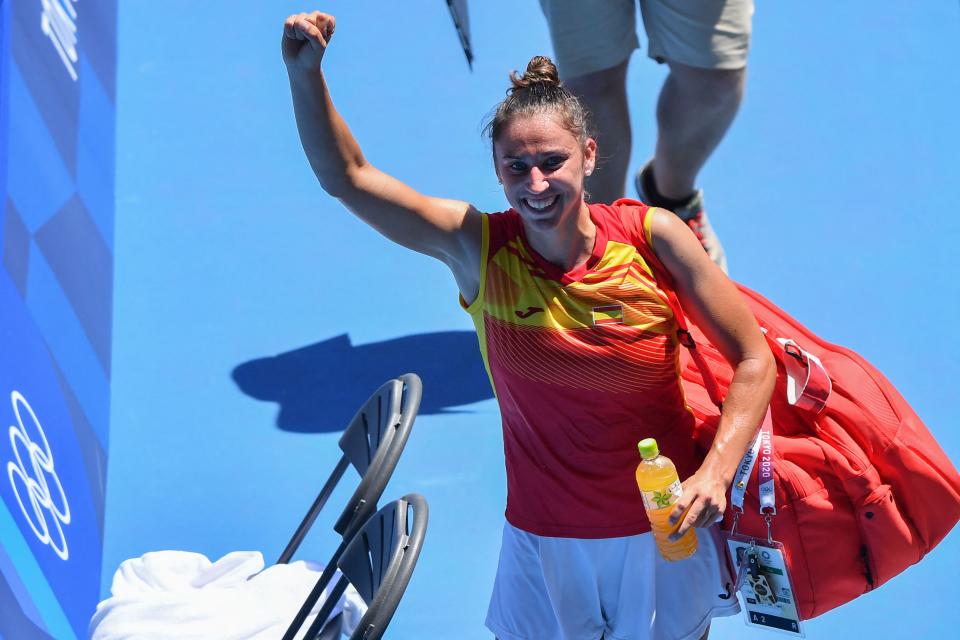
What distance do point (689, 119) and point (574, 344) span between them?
221 cm

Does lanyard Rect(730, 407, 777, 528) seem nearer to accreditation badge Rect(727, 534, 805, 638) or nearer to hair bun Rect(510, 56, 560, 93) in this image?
accreditation badge Rect(727, 534, 805, 638)

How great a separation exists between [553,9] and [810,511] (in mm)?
2208

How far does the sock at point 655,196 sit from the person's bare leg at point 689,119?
18 mm

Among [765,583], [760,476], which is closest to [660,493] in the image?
[760,476]

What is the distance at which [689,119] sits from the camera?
4527mm

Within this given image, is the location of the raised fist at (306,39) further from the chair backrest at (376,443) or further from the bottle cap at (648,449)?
the bottle cap at (648,449)

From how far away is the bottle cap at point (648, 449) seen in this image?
94.6 inches

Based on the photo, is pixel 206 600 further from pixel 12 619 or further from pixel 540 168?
pixel 540 168

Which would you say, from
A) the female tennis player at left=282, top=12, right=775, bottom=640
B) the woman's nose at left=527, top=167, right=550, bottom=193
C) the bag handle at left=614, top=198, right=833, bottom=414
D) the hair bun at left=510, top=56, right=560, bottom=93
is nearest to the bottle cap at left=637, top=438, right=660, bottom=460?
the female tennis player at left=282, top=12, right=775, bottom=640

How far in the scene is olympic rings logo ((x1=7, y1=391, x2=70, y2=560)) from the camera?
3.14 m

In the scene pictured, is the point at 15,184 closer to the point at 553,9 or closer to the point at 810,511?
the point at 553,9

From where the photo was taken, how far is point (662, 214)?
8.43 feet

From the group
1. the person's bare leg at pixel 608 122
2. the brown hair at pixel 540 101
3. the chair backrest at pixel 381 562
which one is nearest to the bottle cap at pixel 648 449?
the chair backrest at pixel 381 562

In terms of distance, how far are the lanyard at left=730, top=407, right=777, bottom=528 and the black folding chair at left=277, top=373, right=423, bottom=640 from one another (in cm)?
70
